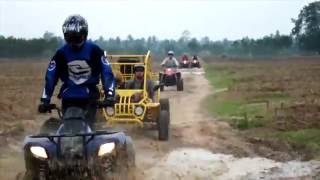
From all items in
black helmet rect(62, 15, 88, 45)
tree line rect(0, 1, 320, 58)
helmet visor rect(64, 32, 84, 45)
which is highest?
black helmet rect(62, 15, 88, 45)

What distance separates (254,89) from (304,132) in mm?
14025

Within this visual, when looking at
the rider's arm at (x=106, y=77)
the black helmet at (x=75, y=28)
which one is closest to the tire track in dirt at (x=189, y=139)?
Result: the rider's arm at (x=106, y=77)

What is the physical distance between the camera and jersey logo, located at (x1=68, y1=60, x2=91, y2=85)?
7.12 metres

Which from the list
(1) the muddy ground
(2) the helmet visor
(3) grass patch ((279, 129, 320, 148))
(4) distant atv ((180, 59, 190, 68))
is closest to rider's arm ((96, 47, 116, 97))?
(2) the helmet visor

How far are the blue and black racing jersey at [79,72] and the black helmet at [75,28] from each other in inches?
9.4

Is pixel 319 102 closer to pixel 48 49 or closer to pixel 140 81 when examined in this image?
pixel 140 81

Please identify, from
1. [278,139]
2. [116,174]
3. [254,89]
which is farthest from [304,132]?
[254,89]

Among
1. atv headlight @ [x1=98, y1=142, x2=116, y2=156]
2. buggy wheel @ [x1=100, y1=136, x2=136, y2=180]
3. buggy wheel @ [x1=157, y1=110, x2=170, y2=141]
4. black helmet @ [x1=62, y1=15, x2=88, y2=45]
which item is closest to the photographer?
atv headlight @ [x1=98, y1=142, x2=116, y2=156]

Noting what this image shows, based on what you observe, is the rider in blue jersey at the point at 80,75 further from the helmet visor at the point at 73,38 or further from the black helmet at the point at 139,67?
the black helmet at the point at 139,67

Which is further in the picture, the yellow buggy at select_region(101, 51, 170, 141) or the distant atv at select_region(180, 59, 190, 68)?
the distant atv at select_region(180, 59, 190, 68)

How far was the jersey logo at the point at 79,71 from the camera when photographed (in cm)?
712

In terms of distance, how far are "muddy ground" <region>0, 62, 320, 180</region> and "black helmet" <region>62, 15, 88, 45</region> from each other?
2.03 metres

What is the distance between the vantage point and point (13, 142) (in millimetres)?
12859

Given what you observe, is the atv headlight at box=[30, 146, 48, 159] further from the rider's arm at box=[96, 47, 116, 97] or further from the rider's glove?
the rider's arm at box=[96, 47, 116, 97]
